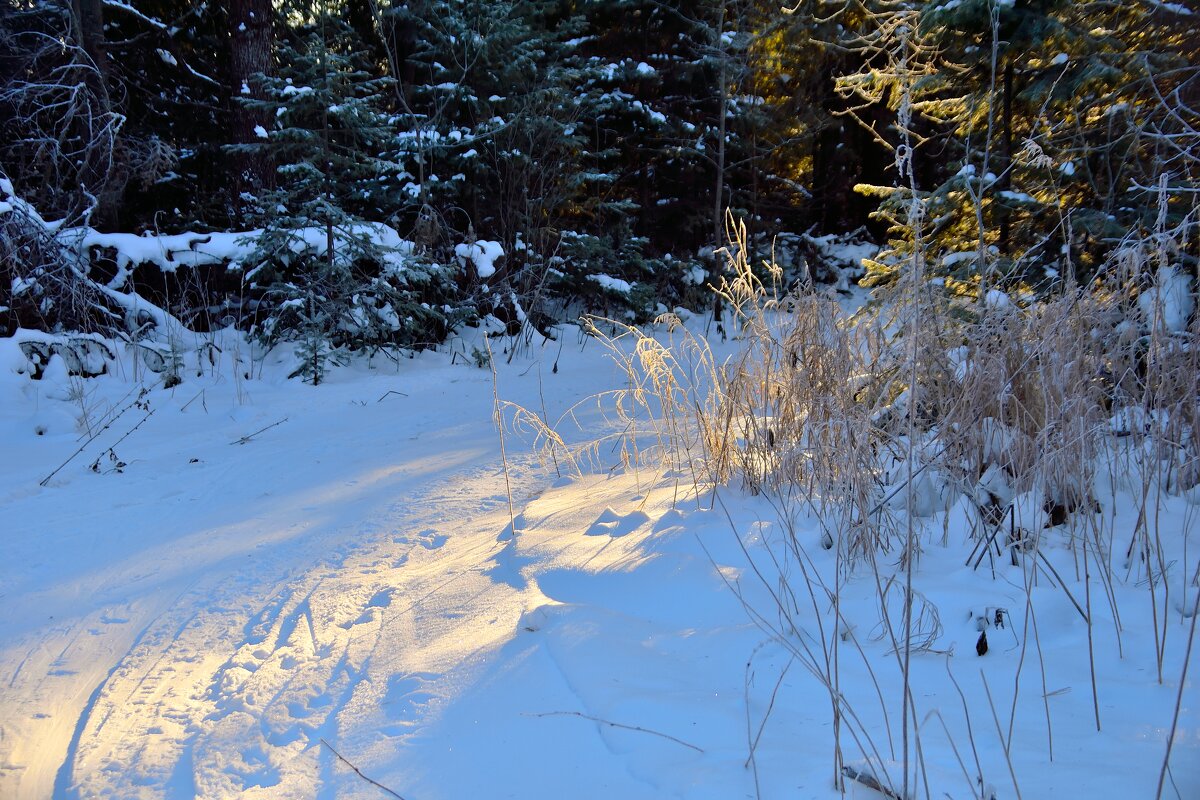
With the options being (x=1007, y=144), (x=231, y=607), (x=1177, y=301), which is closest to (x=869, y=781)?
(x=231, y=607)

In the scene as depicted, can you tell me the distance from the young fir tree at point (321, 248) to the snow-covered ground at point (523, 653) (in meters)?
3.59

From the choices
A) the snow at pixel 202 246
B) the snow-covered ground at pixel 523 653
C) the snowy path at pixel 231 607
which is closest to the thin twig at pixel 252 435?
the snowy path at pixel 231 607

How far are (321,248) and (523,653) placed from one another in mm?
6221

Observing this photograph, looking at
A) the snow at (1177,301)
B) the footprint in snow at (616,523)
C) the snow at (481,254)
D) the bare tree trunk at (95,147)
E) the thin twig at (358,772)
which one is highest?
the bare tree trunk at (95,147)

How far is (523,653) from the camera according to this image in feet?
7.57

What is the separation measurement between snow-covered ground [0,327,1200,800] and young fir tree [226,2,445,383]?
359cm

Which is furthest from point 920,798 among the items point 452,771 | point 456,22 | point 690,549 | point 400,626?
point 456,22

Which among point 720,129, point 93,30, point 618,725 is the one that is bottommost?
point 618,725

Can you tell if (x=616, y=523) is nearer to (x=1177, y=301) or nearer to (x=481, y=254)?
(x=1177, y=301)

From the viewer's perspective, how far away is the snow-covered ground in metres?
1.76

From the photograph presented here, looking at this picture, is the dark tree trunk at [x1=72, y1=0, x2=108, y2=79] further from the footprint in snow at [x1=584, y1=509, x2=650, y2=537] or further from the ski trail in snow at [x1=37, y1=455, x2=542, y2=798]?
the footprint in snow at [x1=584, y1=509, x2=650, y2=537]

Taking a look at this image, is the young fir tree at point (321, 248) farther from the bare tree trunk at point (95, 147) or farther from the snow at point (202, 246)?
the bare tree trunk at point (95, 147)

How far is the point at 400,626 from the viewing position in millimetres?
2570

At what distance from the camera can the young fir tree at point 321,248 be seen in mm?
7445
